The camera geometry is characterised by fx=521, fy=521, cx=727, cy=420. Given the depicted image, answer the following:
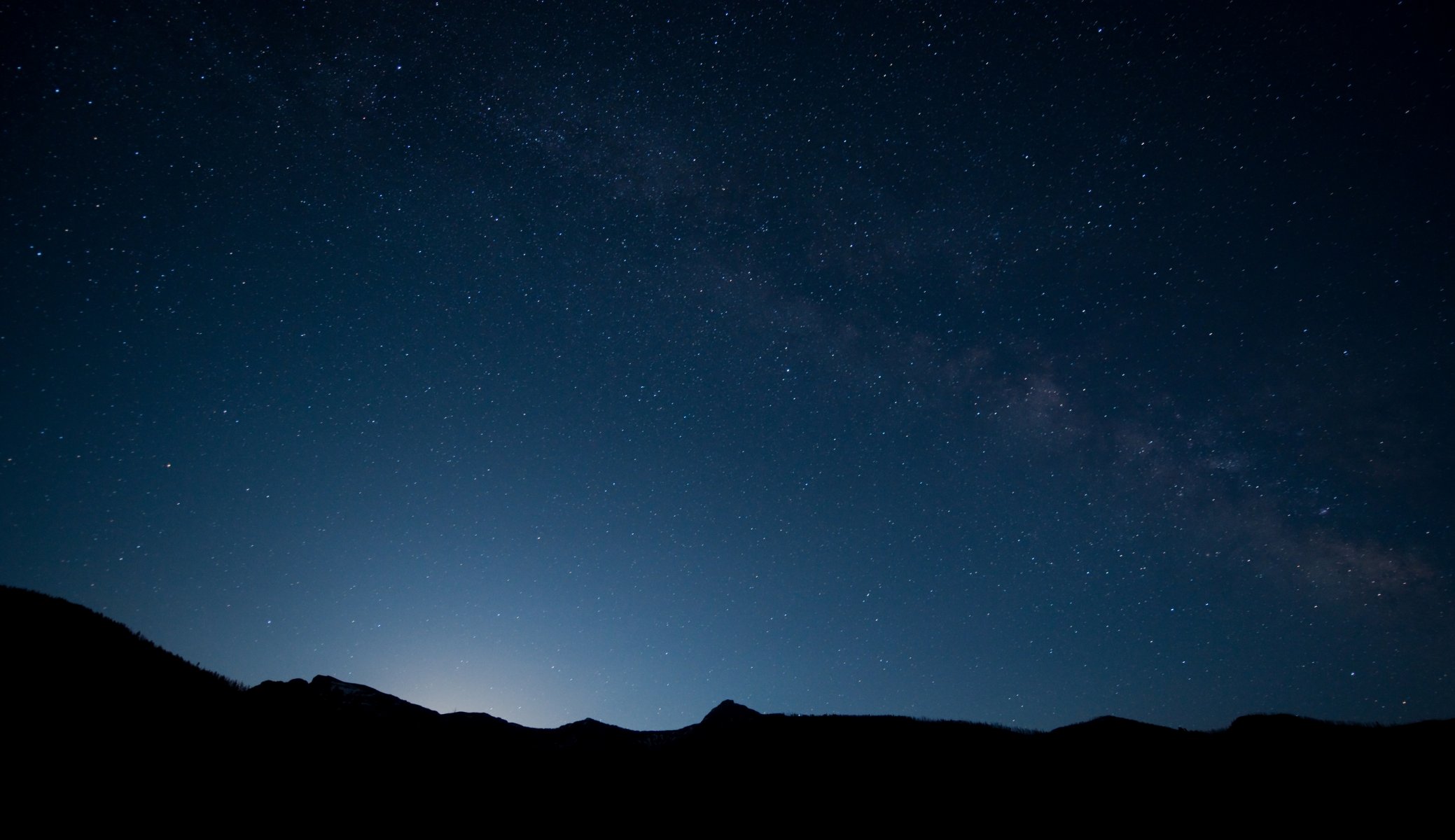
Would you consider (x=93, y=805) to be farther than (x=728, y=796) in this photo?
No

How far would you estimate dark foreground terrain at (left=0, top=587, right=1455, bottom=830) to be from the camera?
866 cm

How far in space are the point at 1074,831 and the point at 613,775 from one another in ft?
37.4

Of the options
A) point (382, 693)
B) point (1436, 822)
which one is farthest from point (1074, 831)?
point (382, 693)

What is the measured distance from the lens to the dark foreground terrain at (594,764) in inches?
341

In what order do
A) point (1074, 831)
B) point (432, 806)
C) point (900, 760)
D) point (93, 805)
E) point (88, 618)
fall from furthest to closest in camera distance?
point (900, 760)
point (88, 618)
point (432, 806)
point (1074, 831)
point (93, 805)

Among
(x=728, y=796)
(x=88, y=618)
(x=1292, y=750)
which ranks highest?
(x=88, y=618)

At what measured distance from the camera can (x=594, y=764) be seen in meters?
15.9

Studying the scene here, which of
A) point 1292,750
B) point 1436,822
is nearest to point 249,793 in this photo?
point 1436,822

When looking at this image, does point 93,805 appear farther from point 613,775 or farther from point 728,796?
point 728,796

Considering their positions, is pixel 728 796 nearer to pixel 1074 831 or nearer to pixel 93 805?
pixel 1074 831

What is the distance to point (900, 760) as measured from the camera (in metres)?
14.9

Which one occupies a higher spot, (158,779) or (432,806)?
(158,779)

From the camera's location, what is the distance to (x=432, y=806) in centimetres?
1152

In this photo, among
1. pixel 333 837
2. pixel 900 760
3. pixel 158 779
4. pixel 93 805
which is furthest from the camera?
pixel 900 760
